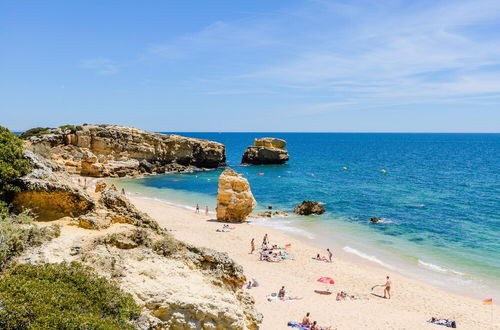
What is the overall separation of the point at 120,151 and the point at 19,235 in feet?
195

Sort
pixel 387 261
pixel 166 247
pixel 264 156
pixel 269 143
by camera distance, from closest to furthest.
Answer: pixel 166 247 < pixel 387 261 < pixel 264 156 < pixel 269 143

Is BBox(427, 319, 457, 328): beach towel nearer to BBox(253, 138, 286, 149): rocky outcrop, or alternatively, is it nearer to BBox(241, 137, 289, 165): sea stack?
BBox(241, 137, 289, 165): sea stack

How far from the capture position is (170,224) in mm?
31281

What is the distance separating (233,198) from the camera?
33406 mm

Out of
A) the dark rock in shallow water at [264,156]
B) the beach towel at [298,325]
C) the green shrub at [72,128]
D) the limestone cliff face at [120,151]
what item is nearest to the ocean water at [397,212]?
the limestone cliff face at [120,151]

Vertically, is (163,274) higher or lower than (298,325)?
higher

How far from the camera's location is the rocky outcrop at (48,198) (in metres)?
9.98

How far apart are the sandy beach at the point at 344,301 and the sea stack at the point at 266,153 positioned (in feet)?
177

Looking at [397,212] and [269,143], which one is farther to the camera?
[269,143]

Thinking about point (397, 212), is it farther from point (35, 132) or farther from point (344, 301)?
point (35, 132)

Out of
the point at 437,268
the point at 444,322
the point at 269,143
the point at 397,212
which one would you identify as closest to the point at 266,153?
the point at 269,143

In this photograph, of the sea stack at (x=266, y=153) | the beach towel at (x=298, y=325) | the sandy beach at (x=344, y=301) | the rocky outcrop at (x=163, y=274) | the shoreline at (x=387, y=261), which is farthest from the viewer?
the sea stack at (x=266, y=153)

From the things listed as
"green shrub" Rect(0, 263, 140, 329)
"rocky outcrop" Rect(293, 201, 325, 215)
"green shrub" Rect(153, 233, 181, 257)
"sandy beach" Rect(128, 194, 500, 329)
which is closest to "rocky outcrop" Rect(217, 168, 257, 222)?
"sandy beach" Rect(128, 194, 500, 329)

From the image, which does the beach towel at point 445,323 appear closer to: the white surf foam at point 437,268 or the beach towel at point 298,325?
the beach towel at point 298,325
